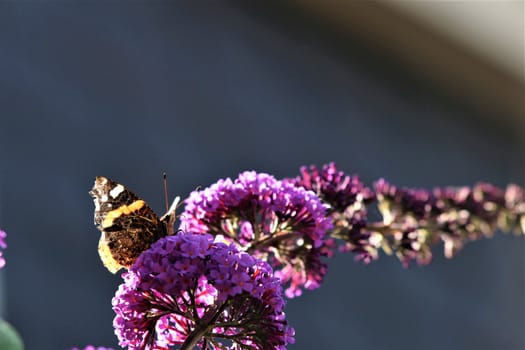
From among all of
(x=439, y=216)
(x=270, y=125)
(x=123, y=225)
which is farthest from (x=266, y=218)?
(x=270, y=125)

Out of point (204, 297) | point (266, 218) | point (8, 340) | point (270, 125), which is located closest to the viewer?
point (8, 340)

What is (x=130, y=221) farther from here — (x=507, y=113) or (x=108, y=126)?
(x=507, y=113)

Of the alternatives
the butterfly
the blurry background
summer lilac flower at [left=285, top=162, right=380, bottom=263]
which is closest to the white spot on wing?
the butterfly

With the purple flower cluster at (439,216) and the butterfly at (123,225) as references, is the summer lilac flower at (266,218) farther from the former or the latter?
the purple flower cluster at (439,216)

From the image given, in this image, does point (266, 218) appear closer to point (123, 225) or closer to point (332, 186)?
→ point (332, 186)

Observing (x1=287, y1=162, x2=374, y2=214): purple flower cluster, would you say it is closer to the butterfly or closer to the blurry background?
the butterfly

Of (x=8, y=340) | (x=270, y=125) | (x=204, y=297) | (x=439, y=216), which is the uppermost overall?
(x=270, y=125)

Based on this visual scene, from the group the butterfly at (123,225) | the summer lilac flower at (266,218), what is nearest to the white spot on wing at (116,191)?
the butterfly at (123,225)
